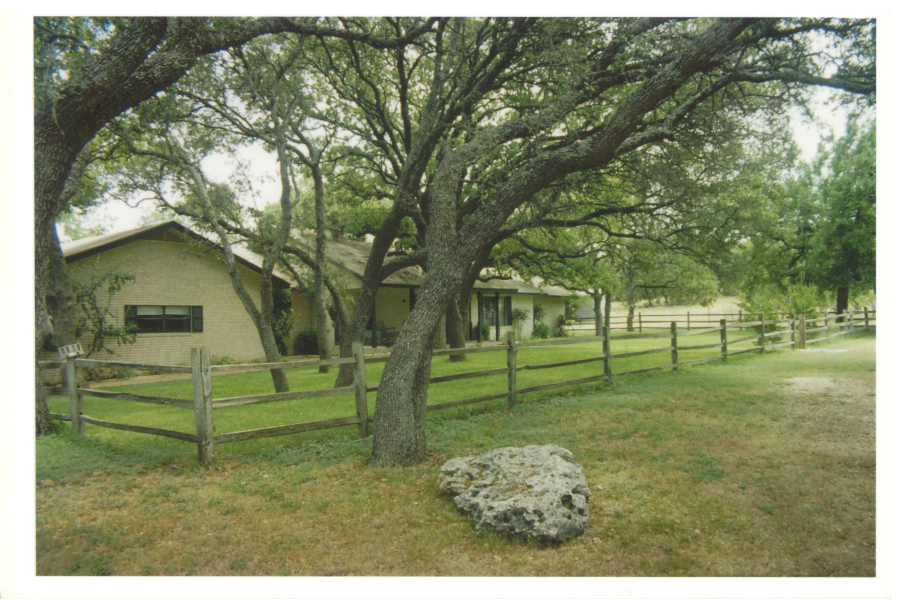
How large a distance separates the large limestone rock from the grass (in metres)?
0.11

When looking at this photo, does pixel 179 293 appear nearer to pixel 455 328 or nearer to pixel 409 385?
pixel 455 328

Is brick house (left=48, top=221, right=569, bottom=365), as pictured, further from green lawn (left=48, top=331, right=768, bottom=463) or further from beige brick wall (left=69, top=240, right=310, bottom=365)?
green lawn (left=48, top=331, right=768, bottom=463)

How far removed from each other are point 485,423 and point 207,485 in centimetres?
378

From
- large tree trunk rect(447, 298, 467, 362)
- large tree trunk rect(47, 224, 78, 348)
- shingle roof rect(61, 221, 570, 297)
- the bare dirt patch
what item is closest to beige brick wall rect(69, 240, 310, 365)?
shingle roof rect(61, 221, 570, 297)

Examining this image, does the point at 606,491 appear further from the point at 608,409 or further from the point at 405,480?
the point at 608,409

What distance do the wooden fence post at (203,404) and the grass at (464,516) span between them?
0.76 feet

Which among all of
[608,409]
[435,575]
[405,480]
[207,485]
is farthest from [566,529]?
[608,409]

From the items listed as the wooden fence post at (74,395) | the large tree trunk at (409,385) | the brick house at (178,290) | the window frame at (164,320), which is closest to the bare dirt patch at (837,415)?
the large tree trunk at (409,385)

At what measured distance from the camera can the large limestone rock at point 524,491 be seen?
355 cm

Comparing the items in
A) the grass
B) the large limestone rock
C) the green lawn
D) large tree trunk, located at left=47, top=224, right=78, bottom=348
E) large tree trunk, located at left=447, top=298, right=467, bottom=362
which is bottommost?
the green lawn

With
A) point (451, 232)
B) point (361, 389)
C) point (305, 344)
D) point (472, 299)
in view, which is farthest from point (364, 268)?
point (451, 232)

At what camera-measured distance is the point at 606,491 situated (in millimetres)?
4469

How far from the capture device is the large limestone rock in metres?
3.55

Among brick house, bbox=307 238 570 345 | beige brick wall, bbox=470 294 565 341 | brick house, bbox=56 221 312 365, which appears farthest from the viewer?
beige brick wall, bbox=470 294 565 341
